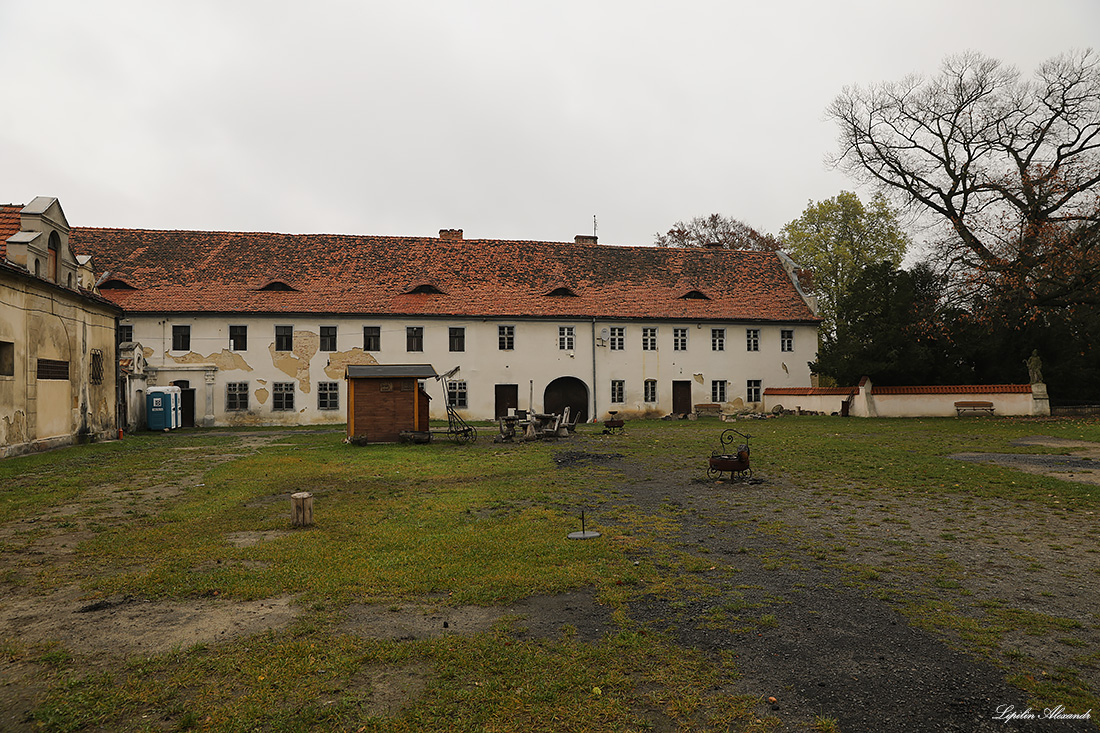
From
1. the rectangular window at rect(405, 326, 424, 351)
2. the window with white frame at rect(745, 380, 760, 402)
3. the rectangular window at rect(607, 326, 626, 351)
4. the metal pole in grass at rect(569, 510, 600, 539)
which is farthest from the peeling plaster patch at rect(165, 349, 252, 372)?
the metal pole in grass at rect(569, 510, 600, 539)

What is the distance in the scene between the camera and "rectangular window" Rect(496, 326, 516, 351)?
116 feet

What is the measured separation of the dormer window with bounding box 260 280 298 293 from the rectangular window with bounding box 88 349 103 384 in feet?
37.3

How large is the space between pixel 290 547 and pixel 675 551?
4843mm

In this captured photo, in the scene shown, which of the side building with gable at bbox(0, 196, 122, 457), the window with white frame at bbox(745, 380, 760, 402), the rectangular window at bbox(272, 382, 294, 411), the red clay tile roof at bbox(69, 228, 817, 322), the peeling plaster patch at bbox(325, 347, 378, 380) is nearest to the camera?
the side building with gable at bbox(0, 196, 122, 457)

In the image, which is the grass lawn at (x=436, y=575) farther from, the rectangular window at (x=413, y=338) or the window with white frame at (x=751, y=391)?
the window with white frame at (x=751, y=391)

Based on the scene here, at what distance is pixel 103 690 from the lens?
4.42 meters

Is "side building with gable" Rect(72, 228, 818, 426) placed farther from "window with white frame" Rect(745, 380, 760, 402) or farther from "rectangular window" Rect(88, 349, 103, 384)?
"rectangular window" Rect(88, 349, 103, 384)

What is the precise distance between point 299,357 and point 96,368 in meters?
11.1

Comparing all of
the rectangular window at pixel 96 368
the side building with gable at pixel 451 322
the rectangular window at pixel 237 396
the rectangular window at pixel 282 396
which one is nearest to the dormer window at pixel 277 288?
the side building with gable at pixel 451 322

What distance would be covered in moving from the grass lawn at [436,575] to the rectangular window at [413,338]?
18.7 metres

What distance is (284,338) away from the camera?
111 ft

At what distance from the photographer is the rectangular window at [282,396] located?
1321 inches

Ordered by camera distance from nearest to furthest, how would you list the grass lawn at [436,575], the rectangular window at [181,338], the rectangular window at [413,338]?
1. the grass lawn at [436,575]
2. the rectangular window at [181,338]
3. the rectangular window at [413,338]

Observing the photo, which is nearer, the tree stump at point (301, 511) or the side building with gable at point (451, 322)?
the tree stump at point (301, 511)
